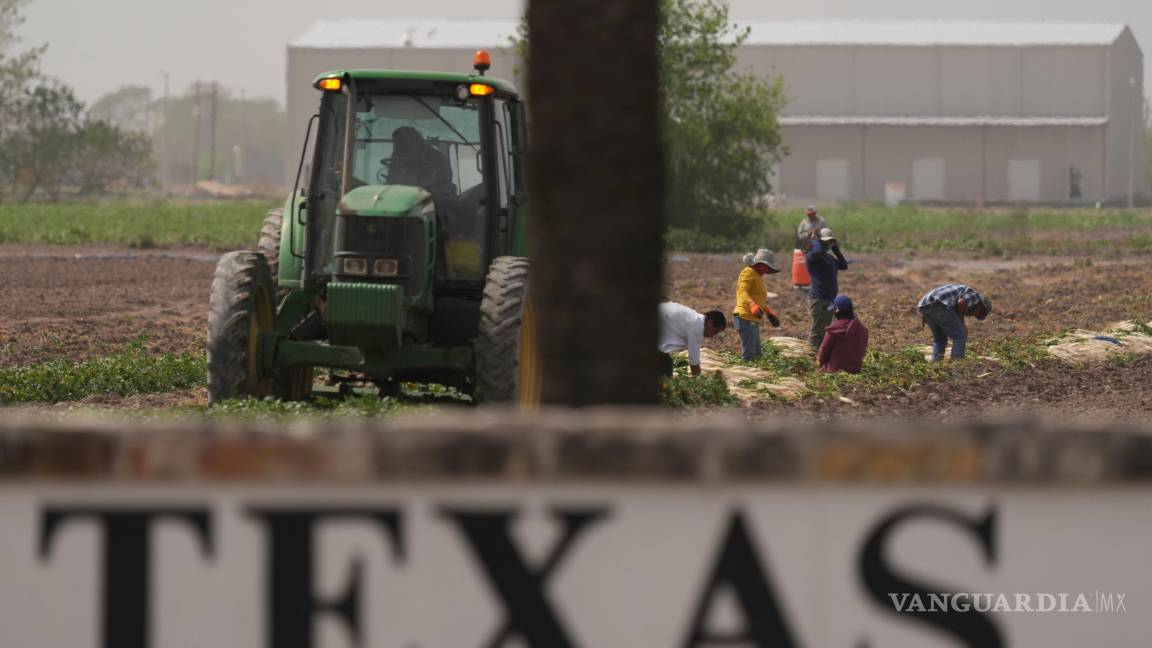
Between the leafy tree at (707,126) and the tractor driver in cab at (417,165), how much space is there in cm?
2957

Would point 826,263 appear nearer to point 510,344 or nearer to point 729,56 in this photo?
point 510,344

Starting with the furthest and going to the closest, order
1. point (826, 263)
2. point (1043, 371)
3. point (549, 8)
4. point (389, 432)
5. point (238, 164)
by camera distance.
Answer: point (238, 164) < point (826, 263) < point (1043, 371) < point (549, 8) < point (389, 432)

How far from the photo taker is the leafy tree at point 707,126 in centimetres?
4219

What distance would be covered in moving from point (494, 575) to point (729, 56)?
1582 inches

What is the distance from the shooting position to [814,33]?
80.3m

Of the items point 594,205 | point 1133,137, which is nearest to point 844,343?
point 594,205

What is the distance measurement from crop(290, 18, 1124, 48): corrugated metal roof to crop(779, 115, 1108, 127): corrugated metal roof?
319 centimetres

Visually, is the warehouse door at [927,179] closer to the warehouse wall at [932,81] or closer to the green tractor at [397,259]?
the warehouse wall at [932,81]

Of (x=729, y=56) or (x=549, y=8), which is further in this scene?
(x=729, y=56)

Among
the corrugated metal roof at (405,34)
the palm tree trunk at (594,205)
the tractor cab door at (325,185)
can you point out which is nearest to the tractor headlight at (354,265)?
the tractor cab door at (325,185)

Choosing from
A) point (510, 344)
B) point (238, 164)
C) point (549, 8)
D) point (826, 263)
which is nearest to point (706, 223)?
point (826, 263)

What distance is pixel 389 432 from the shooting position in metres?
3.26

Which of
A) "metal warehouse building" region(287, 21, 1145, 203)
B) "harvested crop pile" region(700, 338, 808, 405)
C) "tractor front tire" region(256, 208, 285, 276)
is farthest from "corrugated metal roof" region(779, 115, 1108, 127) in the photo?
"tractor front tire" region(256, 208, 285, 276)

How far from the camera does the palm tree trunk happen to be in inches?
157
